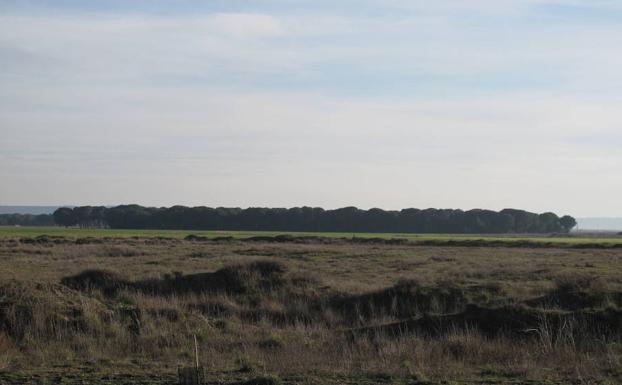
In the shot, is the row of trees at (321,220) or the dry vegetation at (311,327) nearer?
the dry vegetation at (311,327)

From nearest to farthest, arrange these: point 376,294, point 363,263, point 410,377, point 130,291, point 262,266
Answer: point 410,377 < point 376,294 < point 130,291 < point 262,266 < point 363,263

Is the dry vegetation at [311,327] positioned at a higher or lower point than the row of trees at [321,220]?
lower

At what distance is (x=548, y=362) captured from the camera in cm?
1293

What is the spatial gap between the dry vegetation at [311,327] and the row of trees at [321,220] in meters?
104

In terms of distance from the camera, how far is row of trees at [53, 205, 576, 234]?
137 metres

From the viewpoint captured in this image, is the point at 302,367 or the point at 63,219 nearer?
the point at 302,367

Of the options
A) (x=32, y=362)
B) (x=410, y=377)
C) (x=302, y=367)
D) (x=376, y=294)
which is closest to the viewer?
(x=410, y=377)

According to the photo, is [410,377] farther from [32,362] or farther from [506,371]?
[32,362]

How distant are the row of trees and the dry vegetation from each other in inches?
4092

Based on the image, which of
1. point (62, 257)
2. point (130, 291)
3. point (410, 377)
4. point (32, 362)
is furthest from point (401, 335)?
point (62, 257)

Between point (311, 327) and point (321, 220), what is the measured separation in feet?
389

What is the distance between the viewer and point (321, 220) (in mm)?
138500

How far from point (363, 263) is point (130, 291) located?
690 inches

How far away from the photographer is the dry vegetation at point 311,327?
1176 centimetres
